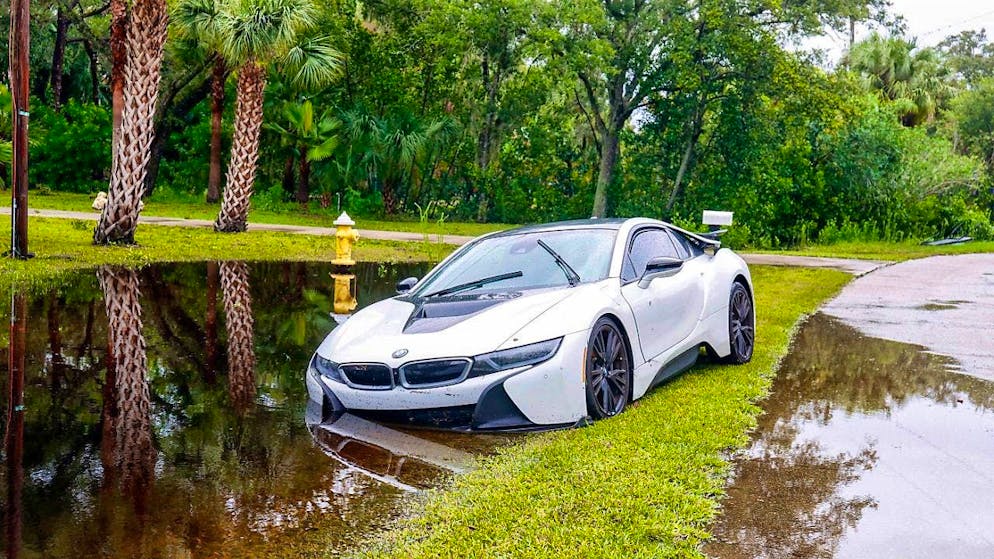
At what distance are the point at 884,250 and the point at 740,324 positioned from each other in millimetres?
18010

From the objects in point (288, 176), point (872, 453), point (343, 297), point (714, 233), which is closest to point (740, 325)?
point (714, 233)

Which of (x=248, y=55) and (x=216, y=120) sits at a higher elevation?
(x=248, y=55)

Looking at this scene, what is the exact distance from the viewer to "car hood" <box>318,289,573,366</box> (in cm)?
587

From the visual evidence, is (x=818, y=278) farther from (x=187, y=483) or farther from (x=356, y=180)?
(x=356, y=180)

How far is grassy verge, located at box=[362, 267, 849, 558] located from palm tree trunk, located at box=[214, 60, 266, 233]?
1804cm

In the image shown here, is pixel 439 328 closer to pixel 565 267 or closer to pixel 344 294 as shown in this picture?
pixel 565 267

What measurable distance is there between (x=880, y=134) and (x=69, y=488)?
86.7ft

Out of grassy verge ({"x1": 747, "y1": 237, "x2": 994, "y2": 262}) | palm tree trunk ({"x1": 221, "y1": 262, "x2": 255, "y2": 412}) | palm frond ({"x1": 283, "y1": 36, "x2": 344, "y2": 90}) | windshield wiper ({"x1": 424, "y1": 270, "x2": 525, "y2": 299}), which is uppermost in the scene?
palm frond ({"x1": 283, "y1": 36, "x2": 344, "y2": 90})

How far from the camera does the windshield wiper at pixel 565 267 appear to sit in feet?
22.1

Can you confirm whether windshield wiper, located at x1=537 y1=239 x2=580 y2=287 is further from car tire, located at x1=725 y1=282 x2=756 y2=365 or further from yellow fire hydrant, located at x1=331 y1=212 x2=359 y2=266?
yellow fire hydrant, located at x1=331 y1=212 x2=359 y2=266

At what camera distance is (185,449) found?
5.55 meters

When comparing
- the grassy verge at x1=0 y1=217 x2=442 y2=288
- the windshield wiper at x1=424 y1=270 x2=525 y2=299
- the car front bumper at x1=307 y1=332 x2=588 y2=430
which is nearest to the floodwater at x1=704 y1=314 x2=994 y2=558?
the car front bumper at x1=307 y1=332 x2=588 y2=430

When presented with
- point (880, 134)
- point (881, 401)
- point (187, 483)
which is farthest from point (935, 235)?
point (187, 483)

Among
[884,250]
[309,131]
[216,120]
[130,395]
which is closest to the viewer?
[130,395]
